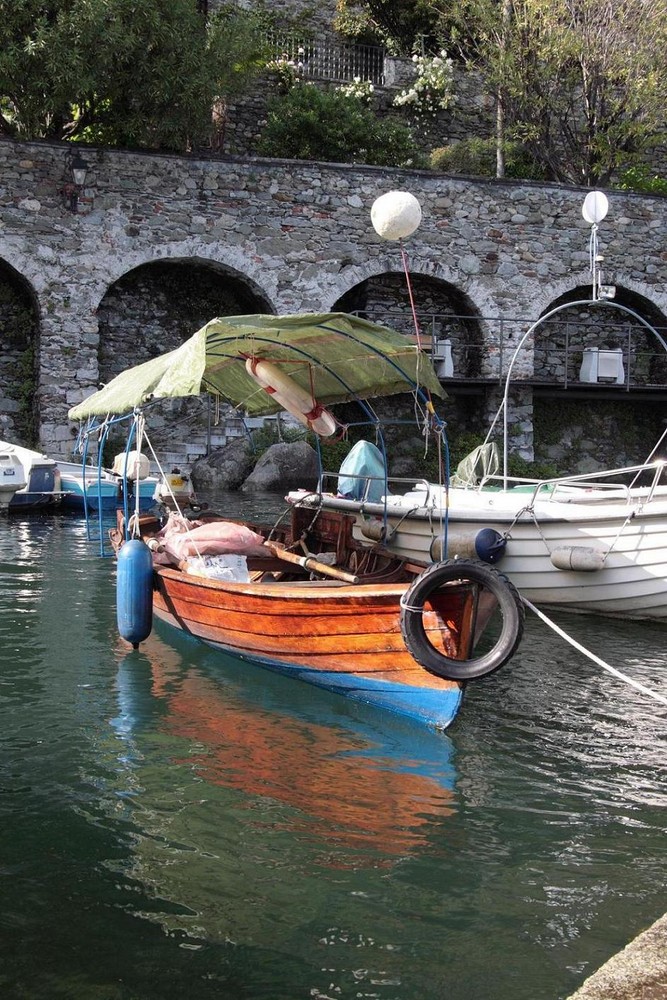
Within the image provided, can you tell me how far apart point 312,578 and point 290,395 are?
138 cm

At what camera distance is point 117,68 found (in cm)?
1552

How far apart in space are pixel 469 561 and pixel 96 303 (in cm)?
1190

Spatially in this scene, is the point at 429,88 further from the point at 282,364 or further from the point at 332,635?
the point at 332,635

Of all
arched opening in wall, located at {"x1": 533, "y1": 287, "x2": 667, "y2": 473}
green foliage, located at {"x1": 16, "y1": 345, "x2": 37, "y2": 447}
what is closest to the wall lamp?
green foliage, located at {"x1": 16, "y1": 345, "x2": 37, "y2": 447}

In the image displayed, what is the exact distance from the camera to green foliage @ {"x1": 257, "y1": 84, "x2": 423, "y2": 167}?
19.3 meters

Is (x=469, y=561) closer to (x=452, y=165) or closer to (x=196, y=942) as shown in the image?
(x=196, y=942)

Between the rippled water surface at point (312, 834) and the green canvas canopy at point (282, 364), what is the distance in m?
1.88

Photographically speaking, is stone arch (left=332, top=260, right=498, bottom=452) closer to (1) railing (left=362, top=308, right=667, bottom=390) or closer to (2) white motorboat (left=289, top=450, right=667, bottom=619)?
(1) railing (left=362, top=308, right=667, bottom=390)

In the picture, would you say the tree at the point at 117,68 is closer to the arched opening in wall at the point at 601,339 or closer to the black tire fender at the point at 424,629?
the arched opening in wall at the point at 601,339

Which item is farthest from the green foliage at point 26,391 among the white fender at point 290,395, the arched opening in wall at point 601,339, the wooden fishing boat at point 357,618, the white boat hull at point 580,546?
the wooden fishing boat at point 357,618

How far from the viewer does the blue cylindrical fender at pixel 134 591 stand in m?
6.93

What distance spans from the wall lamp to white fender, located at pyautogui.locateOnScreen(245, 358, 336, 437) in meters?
9.28

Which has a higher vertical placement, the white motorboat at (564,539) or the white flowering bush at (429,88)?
the white flowering bush at (429,88)

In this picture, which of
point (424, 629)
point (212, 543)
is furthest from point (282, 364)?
point (424, 629)
